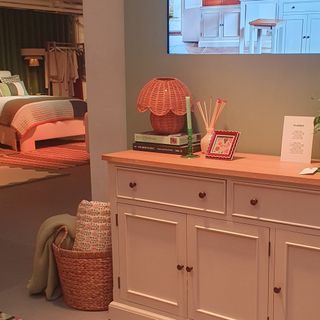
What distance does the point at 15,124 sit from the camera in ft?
24.7

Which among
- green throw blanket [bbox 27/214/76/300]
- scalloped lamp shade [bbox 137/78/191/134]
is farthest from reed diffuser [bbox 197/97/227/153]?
green throw blanket [bbox 27/214/76/300]

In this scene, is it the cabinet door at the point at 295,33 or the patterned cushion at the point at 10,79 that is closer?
the cabinet door at the point at 295,33

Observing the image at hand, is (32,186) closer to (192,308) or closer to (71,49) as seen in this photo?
(192,308)

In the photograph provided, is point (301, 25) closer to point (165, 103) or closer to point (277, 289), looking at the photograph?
point (165, 103)

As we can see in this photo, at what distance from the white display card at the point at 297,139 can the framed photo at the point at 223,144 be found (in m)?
0.22

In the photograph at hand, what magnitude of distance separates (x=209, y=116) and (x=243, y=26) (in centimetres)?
47

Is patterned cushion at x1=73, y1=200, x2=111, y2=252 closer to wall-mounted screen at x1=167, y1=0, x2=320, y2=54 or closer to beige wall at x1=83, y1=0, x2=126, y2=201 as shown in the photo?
beige wall at x1=83, y1=0, x2=126, y2=201

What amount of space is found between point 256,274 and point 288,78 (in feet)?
2.93

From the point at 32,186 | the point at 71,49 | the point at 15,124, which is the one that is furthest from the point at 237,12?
the point at 71,49

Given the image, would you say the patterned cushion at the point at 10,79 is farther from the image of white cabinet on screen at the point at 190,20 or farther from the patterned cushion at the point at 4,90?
the image of white cabinet on screen at the point at 190,20

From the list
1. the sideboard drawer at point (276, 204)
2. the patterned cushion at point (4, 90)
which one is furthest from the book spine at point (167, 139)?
the patterned cushion at point (4, 90)

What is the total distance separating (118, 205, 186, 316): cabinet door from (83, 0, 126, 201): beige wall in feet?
2.22

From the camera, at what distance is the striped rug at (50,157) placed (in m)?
6.74

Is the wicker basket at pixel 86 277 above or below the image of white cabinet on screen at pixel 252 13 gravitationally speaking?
below
